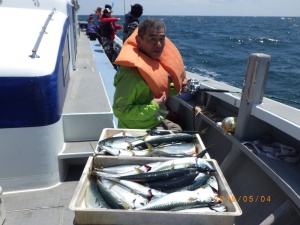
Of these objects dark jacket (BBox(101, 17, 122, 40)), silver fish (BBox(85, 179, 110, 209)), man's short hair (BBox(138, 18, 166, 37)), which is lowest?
silver fish (BBox(85, 179, 110, 209))

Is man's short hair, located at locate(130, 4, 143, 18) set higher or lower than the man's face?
higher

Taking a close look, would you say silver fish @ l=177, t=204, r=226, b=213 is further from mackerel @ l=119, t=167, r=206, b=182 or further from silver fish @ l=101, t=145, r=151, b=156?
silver fish @ l=101, t=145, r=151, b=156

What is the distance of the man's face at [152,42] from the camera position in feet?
8.38

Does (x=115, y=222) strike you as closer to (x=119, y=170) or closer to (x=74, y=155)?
(x=119, y=170)

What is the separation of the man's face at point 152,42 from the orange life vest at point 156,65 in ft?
0.16

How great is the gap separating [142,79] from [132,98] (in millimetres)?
204

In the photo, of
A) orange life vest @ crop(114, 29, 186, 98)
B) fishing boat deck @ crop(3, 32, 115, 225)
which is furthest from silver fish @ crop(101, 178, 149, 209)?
fishing boat deck @ crop(3, 32, 115, 225)

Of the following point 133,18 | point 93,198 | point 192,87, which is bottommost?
point 93,198

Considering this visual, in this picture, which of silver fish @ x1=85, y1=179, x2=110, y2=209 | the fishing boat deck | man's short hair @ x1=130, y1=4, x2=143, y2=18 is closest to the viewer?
silver fish @ x1=85, y1=179, x2=110, y2=209

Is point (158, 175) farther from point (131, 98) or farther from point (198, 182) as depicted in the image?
point (131, 98)

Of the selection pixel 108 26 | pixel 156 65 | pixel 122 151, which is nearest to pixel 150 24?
pixel 156 65

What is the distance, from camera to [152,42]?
2641 mm

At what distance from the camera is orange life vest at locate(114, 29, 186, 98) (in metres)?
2.59

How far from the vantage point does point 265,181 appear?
2.62 metres
